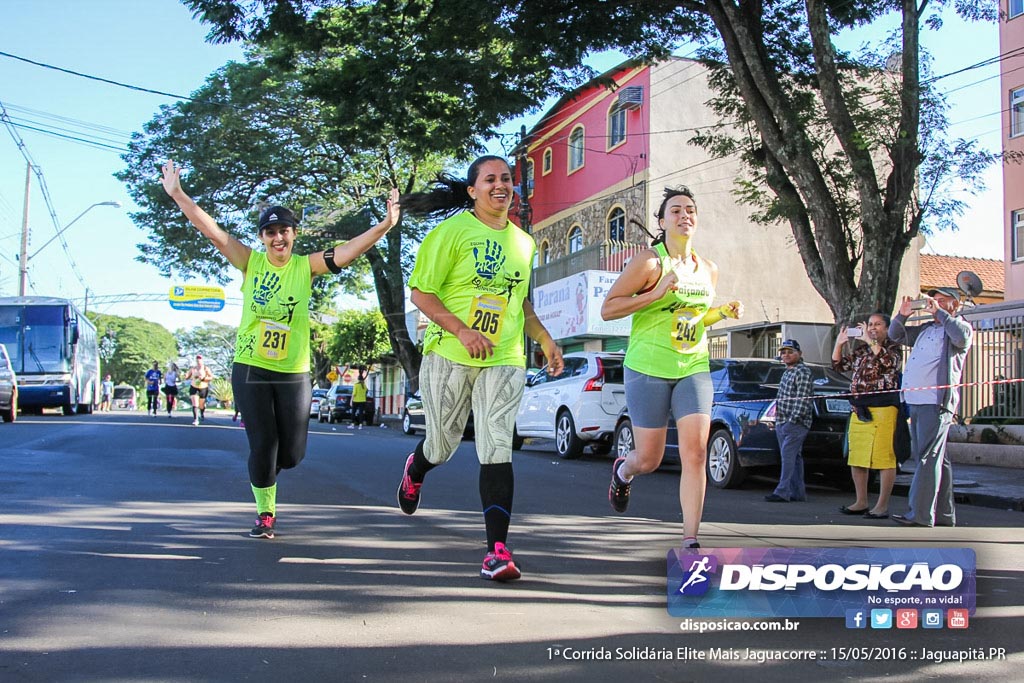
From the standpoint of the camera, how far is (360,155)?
3181cm

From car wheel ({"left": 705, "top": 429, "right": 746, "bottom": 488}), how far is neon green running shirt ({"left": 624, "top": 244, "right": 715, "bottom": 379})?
5201 mm

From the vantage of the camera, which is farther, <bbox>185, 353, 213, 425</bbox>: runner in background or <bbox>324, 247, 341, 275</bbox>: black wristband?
<bbox>185, 353, 213, 425</bbox>: runner in background

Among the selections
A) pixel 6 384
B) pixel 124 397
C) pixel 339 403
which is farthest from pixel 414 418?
pixel 124 397

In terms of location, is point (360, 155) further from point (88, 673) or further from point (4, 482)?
point (88, 673)

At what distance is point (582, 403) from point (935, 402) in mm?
7009

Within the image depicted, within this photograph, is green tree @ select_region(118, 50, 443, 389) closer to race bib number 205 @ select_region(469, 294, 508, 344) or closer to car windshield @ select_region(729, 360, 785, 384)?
car windshield @ select_region(729, 360, 785, 384)

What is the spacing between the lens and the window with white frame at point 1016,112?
72.2ft

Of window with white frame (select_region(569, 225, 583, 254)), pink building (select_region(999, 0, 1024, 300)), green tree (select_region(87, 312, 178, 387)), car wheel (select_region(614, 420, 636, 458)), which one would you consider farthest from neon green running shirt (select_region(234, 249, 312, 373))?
green tree (select_region(87, 312, 178, 387))

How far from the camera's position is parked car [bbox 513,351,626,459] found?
44.8 ft

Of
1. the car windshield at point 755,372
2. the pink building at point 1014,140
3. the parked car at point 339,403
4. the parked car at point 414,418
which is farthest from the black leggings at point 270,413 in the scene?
the parked car at point 339,403

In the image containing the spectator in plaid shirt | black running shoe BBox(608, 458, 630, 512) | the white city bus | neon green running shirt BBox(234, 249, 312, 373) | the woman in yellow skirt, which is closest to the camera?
neon green running shirt BBox(234, 249, 312, 373)

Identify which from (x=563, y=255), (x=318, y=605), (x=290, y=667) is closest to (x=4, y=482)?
(x=318, y=605)

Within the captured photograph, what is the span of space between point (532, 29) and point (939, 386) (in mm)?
8033

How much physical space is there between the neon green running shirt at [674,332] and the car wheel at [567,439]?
889cm
